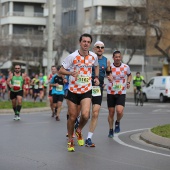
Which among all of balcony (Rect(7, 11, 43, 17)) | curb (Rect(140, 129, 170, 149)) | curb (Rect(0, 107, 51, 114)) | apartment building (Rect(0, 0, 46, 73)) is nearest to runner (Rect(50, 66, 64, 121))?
curb (Rect(0, 107, 51, 114))

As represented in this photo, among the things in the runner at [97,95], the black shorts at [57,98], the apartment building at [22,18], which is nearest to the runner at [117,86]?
the runner at [97,95]

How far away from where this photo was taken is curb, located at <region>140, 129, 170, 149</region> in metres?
13.2

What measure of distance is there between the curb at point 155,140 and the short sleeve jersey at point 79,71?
2.21m

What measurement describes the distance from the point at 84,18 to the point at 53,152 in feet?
177

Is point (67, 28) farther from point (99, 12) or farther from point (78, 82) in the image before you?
point (78, 82)

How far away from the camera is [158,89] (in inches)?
1516

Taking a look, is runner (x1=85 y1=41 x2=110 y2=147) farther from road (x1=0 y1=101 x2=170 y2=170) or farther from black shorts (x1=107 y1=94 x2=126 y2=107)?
black shorts (x1=107 y1=94 x2=126 y2=107)

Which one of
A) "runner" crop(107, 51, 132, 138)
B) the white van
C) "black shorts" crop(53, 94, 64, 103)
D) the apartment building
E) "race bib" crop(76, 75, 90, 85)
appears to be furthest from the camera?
the apartment building

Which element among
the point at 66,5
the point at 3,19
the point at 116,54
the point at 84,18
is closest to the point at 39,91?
the point at 116,54

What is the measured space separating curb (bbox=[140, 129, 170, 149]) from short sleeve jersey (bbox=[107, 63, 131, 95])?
1.16 m

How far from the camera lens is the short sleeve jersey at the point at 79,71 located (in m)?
12.0

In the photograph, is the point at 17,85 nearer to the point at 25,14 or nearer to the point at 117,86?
the point at 117,86

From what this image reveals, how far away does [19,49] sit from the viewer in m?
69.5

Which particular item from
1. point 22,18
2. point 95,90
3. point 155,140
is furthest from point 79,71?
point 22,18
